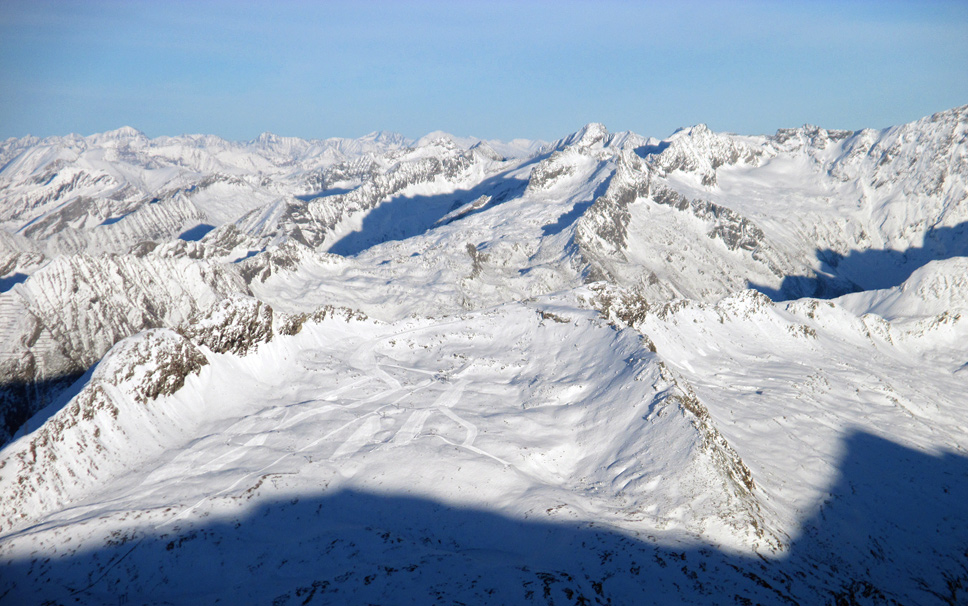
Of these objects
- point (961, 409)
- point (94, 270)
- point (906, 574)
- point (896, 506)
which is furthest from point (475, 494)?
point (94, 270)

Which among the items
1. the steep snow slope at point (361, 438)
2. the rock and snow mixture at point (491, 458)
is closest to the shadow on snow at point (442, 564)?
the rock and snow mixture at point (491, 458)

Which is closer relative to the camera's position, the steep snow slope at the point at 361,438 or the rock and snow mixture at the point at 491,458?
the rock and snow mixture at the point at 491,458

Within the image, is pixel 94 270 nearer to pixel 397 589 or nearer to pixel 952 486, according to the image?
pixel 397 589

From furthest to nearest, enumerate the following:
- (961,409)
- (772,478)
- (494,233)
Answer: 1. (494,233)
2. (961,409)
3. (772,478)

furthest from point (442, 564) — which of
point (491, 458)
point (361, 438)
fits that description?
point (361, 438)

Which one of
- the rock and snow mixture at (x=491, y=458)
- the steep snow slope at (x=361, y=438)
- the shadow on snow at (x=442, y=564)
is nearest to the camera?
the shadow on snow at (x=442, y=564)

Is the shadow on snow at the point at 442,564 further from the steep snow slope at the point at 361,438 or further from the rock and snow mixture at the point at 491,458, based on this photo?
the steep snow slope at the point at 361,438

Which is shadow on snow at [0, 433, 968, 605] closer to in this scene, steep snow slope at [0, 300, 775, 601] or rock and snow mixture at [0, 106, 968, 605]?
rock and snow mixture at [0, 106, 968, 605]

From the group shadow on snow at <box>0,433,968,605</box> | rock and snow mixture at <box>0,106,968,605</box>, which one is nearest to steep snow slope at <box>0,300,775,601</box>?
rock and snow mixture at <box>0,106,968,605</box>

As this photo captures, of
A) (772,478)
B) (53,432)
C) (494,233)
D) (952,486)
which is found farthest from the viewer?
(494,233)
